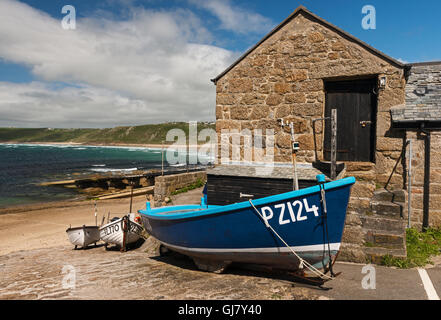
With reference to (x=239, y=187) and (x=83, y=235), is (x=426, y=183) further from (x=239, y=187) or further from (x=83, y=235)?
(x=83, y=235)

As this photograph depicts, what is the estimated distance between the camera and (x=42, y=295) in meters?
4.78

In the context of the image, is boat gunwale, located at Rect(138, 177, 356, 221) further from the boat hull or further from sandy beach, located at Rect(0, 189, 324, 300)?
the boat hull

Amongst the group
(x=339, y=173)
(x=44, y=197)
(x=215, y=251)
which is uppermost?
(x=339, y=173)

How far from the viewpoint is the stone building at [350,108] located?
630 cm

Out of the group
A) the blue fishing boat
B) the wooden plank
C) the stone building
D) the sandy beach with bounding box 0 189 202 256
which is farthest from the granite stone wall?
the sandy beach with bounding box 0 189 202 256

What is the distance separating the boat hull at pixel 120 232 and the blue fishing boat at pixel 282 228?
445 centimetres

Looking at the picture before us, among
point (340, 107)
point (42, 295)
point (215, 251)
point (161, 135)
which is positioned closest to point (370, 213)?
point (340, 107)

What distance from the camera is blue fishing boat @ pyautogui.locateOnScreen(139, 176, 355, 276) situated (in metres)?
4.24

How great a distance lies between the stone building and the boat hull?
13.4 ft
